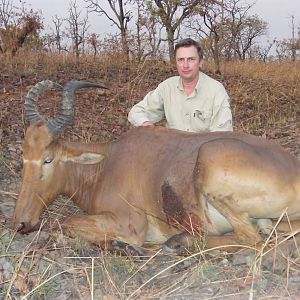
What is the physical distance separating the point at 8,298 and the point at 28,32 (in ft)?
43.2

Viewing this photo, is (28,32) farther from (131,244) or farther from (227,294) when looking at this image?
(227,294)

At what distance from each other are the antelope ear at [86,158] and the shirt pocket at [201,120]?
59.3 inches

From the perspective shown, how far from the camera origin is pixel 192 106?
6477 millimetres

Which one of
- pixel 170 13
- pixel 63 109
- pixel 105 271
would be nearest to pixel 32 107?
pixel 63 109

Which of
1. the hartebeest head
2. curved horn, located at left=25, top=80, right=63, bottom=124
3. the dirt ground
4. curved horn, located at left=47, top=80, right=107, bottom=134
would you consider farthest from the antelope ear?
the dirt ground

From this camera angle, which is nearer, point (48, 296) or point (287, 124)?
point (48, 296)

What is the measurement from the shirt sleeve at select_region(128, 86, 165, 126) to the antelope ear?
1115 millimetres

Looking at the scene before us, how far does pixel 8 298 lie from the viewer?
395 centimetres

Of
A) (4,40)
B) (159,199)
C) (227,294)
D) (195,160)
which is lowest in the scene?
(227,294)

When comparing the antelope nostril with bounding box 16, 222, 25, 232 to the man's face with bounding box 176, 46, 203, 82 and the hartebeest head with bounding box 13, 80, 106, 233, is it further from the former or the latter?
the man's face with bounding box 176, 46, 203, 82

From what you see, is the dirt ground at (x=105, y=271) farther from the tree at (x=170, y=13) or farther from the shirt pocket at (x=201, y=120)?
the tree at (x=170, y=13)

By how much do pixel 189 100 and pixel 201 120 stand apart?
26 cm

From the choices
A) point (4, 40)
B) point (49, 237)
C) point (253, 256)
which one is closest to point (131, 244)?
point (49, 237)

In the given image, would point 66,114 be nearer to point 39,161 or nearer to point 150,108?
point 39,161
